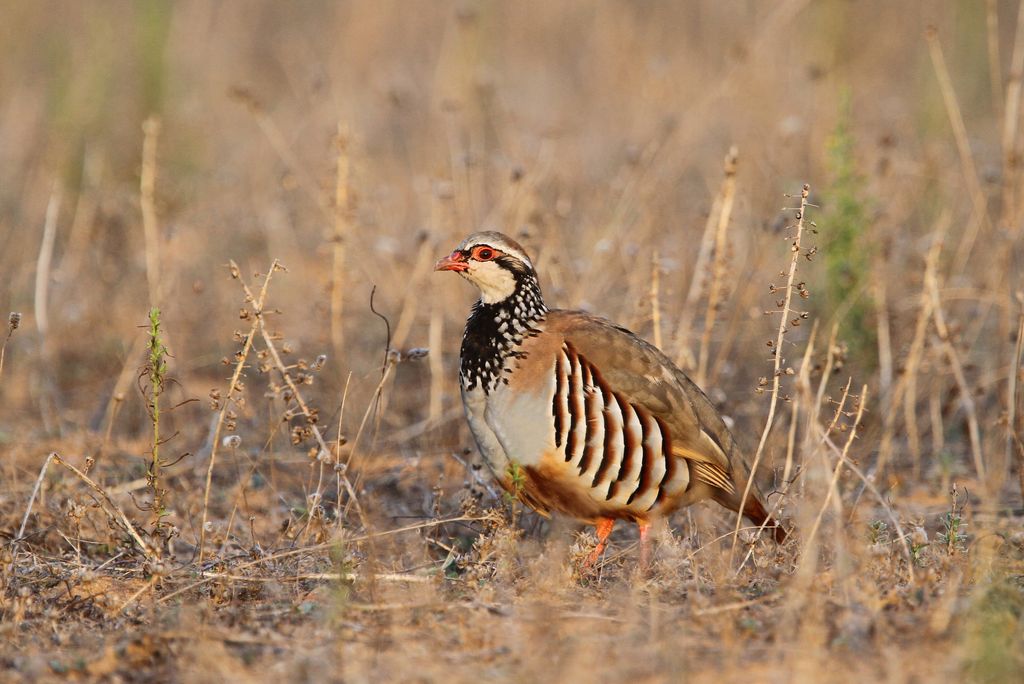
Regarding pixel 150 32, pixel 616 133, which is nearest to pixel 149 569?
pixel 150 32

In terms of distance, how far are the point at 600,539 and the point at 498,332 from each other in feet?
2.66

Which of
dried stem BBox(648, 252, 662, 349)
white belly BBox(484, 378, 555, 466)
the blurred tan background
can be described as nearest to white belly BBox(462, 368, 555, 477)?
white belly BBox(484, 378, 555, 466)

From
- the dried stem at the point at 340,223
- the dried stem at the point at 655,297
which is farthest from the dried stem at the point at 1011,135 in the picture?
the dried stem at the point at 340,223

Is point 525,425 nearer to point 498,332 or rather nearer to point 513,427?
point 513,427

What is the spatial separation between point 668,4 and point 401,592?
1018 cm

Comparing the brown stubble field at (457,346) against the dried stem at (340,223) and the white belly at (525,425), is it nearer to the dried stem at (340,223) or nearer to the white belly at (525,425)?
the dried stem at (340,223)

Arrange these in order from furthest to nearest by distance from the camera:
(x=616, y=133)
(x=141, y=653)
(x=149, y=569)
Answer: (x=616, y=133)
(x=149, y=569)
(x=141, y=653)

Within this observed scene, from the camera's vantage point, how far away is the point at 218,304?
22.8ft

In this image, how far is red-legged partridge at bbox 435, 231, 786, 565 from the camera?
13.3 feet

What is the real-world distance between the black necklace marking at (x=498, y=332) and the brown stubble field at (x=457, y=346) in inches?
11.1

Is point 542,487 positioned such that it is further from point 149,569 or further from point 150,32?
point 150,32

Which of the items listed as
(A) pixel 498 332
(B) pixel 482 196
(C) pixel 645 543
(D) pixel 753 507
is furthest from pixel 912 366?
(B) pixel 482 196

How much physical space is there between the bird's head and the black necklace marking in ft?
0.04

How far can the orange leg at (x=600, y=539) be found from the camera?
4145 mm
